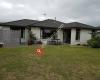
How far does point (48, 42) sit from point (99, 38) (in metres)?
8.00

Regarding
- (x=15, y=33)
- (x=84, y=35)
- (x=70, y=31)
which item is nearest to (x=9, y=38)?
(x=15, y=33)

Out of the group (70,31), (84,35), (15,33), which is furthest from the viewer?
(70,31)

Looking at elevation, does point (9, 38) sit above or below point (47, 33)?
below

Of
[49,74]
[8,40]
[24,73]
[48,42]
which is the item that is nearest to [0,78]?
[24,73]

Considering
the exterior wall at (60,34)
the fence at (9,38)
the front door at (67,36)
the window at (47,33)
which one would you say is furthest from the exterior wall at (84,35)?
the fence at (9,38)

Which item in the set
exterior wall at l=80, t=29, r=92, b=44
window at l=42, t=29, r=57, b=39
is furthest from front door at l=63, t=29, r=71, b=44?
exterior wall at l=80, t=29, r=92, b=44

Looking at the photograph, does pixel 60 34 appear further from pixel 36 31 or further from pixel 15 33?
pixel 15 33

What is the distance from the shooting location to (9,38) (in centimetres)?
2505

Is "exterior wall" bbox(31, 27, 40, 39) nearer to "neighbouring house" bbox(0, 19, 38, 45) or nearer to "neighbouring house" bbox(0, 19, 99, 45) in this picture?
"neighbouring house" bbox(0, 19, 99, 45)

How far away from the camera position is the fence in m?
24.7

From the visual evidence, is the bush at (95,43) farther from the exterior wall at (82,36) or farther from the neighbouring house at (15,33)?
the neighbouring house at (15,33)

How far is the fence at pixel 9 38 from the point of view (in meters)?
24.7

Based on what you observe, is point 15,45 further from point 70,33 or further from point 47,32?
point 70,33

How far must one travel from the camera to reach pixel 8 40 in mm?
24984
